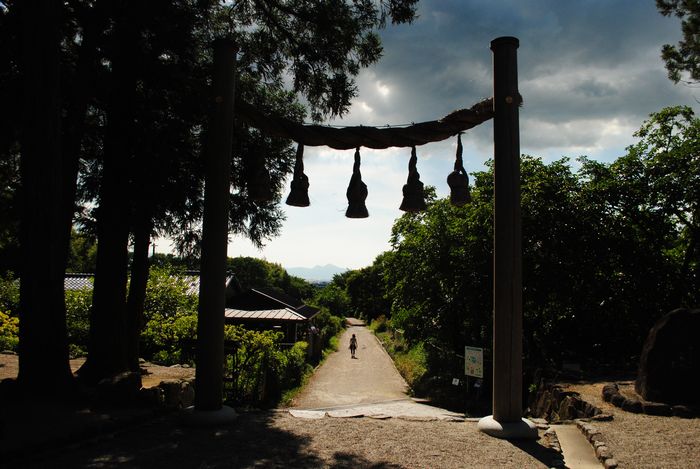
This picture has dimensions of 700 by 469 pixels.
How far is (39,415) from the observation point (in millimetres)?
5176

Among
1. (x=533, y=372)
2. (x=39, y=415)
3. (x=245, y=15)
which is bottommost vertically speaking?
(x=533, y=372)

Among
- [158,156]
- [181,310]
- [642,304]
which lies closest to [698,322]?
[642,304]

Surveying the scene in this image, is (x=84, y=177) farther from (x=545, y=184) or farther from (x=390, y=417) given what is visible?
(x=545, y=184)

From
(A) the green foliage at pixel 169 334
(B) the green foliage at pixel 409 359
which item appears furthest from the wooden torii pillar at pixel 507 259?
(B) the green foliage at pixel 409 359

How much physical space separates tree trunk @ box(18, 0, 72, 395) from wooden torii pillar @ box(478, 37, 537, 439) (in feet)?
17.6

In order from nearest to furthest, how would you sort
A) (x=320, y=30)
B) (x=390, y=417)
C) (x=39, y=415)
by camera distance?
1. (x=39, y=415)
2. (x=390, y=417)
3. (x=320, y=30)

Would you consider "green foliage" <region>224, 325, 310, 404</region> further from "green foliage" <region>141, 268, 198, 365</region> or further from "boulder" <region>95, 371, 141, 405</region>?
"boulder" <region>95, 371, 141, 405</region>

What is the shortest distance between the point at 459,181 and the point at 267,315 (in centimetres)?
2182

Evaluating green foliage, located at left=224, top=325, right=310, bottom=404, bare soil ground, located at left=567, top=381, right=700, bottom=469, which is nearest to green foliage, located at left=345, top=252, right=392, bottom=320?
green foliage, located at left=224, top=325, right=310, bottom=404

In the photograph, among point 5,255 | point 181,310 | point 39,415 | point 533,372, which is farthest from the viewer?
point 5,255

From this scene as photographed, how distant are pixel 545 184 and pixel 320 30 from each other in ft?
34.3

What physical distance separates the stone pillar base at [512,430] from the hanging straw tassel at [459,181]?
2.51 m

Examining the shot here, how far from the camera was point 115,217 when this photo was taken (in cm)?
812

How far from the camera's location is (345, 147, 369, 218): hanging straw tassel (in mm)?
5402
